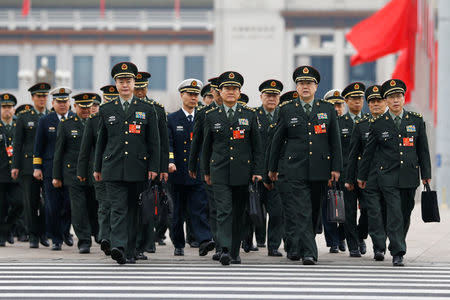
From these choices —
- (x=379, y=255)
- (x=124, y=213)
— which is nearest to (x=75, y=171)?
(x=124, y=213)

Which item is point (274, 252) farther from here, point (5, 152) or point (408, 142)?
point (5, 152)

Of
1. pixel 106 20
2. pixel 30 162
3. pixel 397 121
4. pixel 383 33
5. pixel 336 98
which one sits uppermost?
pixel 106 20

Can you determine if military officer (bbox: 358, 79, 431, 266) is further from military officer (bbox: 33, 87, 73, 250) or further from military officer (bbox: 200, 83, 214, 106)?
military officer (bbox: 33, 87, 73, 250)

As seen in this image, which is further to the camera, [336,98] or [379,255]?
[336,98]

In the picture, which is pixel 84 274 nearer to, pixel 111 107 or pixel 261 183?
pixel 111 107

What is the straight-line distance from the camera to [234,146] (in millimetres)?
11180

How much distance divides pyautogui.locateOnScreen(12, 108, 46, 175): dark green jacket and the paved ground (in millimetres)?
1125

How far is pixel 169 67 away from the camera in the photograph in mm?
75375

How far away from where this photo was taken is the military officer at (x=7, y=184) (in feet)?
49.9

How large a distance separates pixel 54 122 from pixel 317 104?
4.25 m

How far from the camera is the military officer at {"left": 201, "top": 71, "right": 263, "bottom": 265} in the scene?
11.1m

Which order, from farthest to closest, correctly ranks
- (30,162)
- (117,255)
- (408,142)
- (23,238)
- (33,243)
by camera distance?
(23,238), (30,162), (33,243), (408,142), (117,255)

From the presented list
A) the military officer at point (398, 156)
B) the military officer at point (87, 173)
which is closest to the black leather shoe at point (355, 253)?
the military officer at point (398, 156)

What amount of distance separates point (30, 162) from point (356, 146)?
485 centimetres
